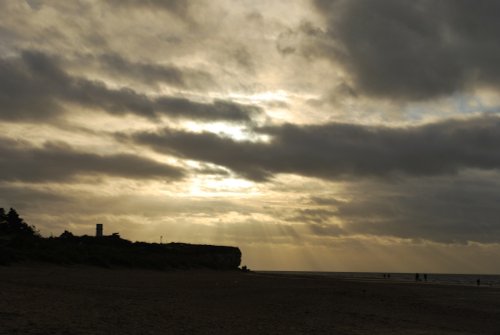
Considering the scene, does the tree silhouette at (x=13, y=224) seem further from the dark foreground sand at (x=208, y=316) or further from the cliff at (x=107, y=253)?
the dark foreground sand at (x=208, y=316)

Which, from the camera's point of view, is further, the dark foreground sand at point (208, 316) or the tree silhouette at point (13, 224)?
the tree silhouette at point (13, 224)

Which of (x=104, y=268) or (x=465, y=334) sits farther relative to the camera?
(x=104, y=268)

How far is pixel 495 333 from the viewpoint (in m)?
21.6

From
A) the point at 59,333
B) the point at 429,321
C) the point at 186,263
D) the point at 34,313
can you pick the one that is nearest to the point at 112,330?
the point at 59,333

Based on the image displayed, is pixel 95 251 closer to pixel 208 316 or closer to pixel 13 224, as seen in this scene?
pixel 13 224

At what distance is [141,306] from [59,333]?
7.80 meters

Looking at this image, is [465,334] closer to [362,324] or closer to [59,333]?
[362,324]

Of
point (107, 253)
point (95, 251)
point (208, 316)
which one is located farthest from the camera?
point (107, 253)

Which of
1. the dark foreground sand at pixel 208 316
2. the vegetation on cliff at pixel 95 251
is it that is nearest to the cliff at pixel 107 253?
the vegetation on cliff at pixel 95 251

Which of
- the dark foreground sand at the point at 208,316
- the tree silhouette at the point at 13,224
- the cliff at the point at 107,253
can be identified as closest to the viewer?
the dark foreground sand at the point at 208,316

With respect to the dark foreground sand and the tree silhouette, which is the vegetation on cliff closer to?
the tree silhouette

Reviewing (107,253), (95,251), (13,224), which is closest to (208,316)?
(95,251)

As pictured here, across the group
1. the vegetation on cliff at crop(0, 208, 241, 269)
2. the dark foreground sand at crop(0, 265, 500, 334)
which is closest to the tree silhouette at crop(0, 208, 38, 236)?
the vegetation on cliff at crop(0, 208, 241, 269)

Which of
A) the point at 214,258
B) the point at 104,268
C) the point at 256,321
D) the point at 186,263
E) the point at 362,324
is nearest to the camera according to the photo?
the point at 256,321
